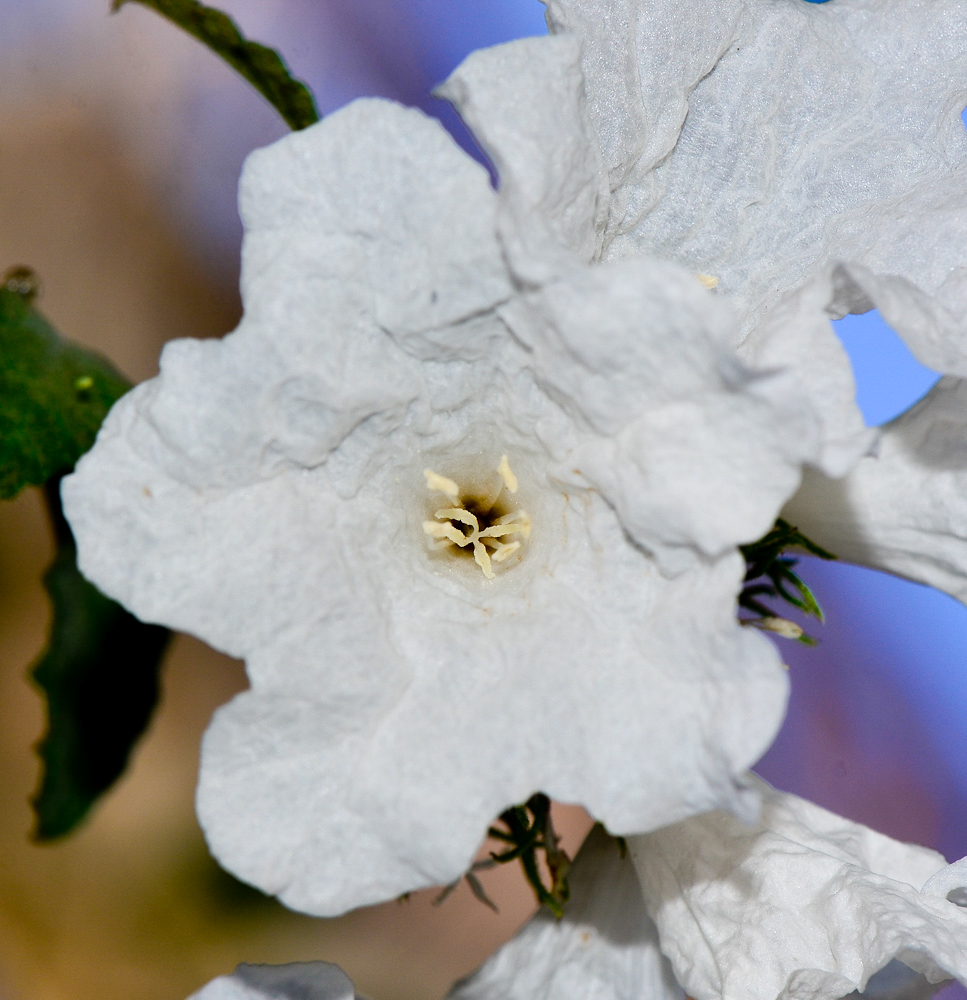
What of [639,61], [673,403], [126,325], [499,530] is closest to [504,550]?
[499,530]

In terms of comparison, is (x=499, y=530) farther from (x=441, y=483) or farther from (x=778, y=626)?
(x=778, y=626)

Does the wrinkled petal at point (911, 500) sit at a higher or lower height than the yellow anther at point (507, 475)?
lower

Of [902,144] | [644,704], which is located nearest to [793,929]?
[644,704]

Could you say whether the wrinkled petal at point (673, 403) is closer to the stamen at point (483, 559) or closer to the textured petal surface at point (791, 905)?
the stamen at point (483, 559)

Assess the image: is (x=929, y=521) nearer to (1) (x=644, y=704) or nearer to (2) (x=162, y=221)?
(1) (x=644, y=704)


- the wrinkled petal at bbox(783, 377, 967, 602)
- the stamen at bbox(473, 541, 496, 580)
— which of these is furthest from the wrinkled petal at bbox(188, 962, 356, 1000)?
the wrinkled petal at bbox(783, 377, 967, 602)

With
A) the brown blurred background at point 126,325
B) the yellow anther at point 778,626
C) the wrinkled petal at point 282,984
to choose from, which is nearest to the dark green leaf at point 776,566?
the yellow anther at point 778,626
